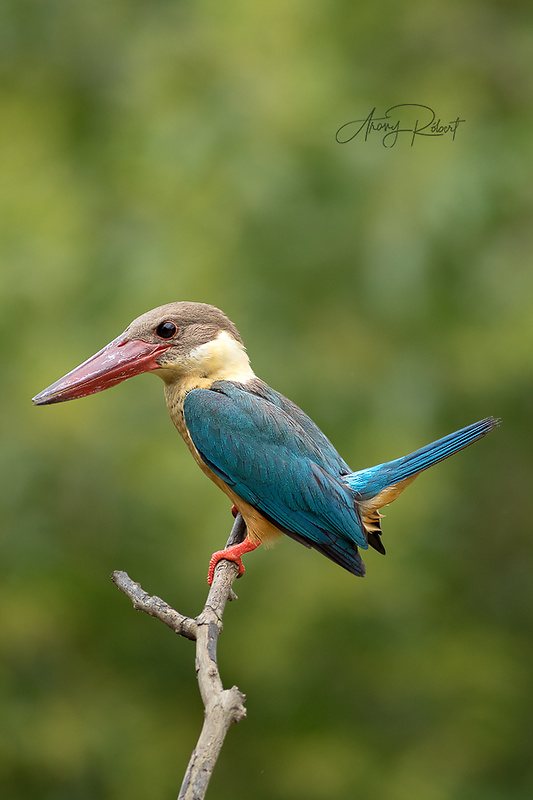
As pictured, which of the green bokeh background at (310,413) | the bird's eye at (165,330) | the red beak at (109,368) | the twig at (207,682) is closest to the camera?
the twig at (207,682)

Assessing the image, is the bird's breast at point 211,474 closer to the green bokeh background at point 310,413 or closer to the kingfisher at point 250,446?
the kingfisher at point 250,446

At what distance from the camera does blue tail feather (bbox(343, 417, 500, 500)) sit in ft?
7.83

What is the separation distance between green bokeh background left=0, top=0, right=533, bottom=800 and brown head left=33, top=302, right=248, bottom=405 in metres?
1.16

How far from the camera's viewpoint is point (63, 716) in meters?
4.04

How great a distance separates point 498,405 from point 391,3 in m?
2.10

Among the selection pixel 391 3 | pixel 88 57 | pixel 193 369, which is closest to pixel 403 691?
pixel 193 369

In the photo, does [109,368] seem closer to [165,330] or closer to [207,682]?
[165,330]

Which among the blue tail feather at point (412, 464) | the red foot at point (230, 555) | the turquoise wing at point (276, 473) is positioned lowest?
the red foot at point (230, 555)

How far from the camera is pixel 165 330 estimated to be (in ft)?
8.07

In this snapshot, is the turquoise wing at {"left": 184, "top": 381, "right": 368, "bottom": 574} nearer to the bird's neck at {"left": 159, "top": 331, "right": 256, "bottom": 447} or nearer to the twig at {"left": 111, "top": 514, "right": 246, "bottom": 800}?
the bird's neck at {"left": 159, "top": 331, "right": 256, "bottom": 447}

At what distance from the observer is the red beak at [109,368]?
2334mm

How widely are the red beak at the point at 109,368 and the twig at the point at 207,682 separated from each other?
1.68 feet
